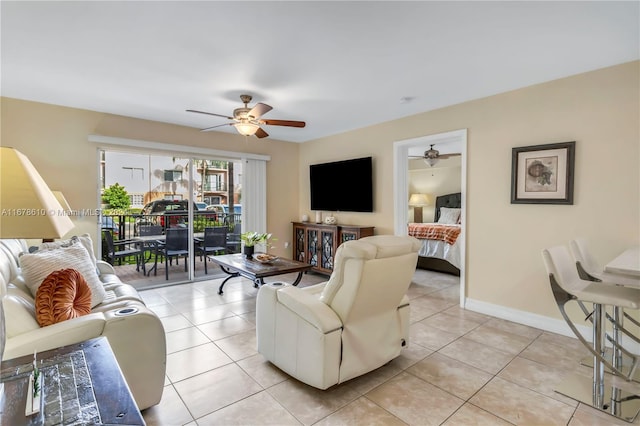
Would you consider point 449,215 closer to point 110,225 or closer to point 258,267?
point 258,267

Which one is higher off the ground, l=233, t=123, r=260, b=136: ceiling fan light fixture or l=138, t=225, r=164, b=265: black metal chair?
l=233, t=123, r=260, b=136: ceiling fan light fixture

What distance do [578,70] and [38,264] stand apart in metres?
4.60

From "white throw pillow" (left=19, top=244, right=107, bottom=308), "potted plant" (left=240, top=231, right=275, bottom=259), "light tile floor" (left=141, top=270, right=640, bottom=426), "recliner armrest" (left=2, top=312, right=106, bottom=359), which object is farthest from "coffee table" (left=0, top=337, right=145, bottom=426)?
"potted plant" (left=240, top=231, right=275, bottom=259)

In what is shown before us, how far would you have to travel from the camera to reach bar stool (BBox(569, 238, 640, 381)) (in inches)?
78.3

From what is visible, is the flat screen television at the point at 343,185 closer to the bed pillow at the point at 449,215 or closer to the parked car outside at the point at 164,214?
the parked car outside at the point at 164,214

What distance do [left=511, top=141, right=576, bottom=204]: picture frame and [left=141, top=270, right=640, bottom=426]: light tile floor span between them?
134 cm

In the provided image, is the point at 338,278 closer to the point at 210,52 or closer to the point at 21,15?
the point at 210,52

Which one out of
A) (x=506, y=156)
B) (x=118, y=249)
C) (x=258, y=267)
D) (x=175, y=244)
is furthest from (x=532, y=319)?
(x=118, y=249)

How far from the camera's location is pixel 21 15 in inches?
78.8

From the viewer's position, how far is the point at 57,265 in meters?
2.17

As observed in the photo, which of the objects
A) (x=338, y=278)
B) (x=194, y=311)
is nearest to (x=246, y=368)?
(x=338, y=278)

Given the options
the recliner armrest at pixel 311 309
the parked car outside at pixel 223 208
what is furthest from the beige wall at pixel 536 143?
the parked car outside at pixel 223 208

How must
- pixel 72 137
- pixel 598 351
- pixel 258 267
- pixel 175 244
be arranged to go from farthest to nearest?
pixel 175 244 → pixel 72 137 → pixel 258 267 → pixel 598 351

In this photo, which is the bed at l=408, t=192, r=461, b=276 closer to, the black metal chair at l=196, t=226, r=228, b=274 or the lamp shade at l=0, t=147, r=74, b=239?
the black metal chair at l=196, t=226, r=228, b=274
